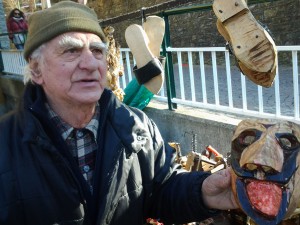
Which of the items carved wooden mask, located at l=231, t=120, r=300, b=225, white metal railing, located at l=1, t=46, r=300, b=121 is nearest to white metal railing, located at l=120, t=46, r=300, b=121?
white metal railing, located at l=1, t=46, r=300, b=121

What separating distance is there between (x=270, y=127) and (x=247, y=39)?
38 cm

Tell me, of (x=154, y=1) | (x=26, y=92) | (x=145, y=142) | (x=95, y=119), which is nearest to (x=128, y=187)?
(x=145, y=142)

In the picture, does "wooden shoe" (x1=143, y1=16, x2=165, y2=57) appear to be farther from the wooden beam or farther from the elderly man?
the elderly man

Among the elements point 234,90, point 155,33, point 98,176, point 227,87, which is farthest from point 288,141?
point 234,90

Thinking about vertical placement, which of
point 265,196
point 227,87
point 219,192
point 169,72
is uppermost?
point 169,72

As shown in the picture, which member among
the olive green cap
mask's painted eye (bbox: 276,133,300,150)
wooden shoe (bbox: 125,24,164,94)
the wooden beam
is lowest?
mask's painted eye (bbox: 276,133,300,150)

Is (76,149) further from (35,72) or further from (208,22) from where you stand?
(208,22)

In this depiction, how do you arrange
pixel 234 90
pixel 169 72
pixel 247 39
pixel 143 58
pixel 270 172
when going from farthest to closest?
1. pixel 234 90
2. pixel 169 72
3. pixel 143 58
4. pixel 247 39
5. pixel 270 172

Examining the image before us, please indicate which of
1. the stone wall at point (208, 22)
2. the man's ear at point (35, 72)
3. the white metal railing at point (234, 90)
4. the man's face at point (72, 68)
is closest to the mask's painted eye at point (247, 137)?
the man's face at point (72, 68)

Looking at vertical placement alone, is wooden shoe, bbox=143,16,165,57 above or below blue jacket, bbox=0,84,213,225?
above

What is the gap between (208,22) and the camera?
32.3ft

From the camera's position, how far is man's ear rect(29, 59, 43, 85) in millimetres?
1463

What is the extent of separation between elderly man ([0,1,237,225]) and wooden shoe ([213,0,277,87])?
390 mm

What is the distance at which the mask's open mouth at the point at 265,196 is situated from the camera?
107cm
